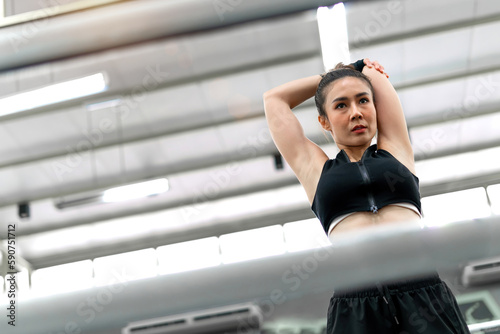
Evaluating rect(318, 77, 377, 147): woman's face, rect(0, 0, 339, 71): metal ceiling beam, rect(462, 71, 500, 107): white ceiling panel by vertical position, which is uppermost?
rect(462, 71, 500, 107): white ceiling panel

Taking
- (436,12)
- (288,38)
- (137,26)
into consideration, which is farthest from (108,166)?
(137,26)

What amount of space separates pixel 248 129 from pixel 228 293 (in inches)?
229

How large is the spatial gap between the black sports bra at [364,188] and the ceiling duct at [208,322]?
0.66 meters

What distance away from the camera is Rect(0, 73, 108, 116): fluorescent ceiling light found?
3.59m

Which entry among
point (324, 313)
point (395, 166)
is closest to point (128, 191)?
point (395, 166)

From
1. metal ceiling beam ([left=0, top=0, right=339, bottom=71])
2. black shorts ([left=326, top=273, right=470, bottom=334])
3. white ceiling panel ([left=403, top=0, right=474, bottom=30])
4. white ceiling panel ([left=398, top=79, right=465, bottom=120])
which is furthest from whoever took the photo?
white ceiling panel ([left=398, top=79, right=465, bottom=120])

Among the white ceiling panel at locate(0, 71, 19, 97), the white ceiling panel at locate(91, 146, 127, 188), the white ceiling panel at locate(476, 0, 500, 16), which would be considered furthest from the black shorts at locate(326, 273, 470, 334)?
the white ceiling panel at locate(91, 146, 127, 188)

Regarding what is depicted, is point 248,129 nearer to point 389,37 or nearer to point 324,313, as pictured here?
point 389,37

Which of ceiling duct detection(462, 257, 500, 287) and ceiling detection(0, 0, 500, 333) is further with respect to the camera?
ceiling detection(0, 0, 500, 333)

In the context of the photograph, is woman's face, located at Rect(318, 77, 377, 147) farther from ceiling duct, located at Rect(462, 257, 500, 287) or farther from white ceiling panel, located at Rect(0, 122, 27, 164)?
white ceiling panel, located at Rect(0, 122, 27, 164)

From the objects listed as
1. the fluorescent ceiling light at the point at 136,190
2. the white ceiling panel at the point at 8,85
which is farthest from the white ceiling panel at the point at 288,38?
the white ceiling panel at the point at 8,85

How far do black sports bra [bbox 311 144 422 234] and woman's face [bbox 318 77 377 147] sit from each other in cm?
9

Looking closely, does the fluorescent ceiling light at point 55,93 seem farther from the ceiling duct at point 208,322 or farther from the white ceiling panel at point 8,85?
the ceiling duct at point 208,322

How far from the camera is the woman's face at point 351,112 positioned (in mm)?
1029
